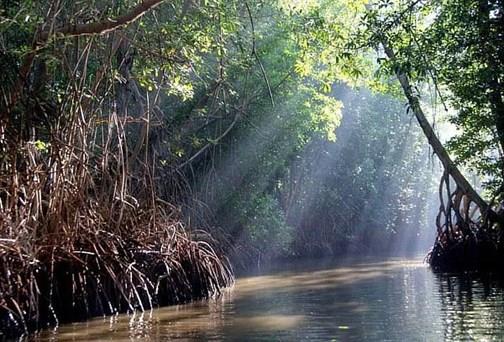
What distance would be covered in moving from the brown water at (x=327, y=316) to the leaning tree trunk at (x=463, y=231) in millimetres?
1606

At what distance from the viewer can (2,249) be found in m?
6.52

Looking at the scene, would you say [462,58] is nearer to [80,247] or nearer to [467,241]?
[467,241]

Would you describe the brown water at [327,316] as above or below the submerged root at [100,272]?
below

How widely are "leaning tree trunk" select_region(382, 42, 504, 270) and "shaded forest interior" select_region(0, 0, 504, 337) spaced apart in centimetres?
3

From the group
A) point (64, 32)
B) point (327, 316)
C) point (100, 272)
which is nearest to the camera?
point (64, 32)

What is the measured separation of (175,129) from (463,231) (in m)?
5.44

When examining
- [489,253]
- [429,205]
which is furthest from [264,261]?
[429,205]

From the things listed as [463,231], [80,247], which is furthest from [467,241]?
[80,247]

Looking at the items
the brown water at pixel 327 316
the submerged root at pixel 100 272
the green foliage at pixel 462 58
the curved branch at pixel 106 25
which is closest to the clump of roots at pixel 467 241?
the green foliage at pixel 462 58

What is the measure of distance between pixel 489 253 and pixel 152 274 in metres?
6.54

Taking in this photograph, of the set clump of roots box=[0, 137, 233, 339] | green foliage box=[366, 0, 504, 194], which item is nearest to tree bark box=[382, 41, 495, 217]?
green foliage box=[366, 0, 504, 194]

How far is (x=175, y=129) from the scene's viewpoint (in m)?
13.2

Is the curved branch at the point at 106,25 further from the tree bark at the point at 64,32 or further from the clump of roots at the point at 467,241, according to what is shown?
the clump of roots at the point at 467,241

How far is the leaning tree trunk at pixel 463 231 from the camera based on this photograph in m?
12.7
